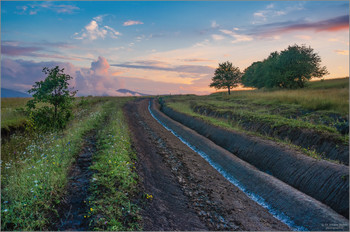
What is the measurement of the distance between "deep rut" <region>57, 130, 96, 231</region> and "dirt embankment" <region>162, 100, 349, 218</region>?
751 cm

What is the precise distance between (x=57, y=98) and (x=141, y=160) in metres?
7.36

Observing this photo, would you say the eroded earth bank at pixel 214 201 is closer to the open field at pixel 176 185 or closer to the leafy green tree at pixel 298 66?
the open field at pixel 176 185

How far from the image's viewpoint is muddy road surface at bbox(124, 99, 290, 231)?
19.2 ft

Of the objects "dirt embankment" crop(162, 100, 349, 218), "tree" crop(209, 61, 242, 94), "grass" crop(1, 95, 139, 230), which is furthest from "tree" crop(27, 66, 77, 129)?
"tree" crop(209, 61, 242, 94)

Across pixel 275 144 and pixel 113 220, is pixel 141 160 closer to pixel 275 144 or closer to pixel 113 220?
pixel 113 220

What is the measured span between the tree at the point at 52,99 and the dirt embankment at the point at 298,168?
407 inches

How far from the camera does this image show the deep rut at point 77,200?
492 centimetres

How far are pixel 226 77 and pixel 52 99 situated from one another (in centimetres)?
5595

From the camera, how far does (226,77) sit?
6444 centimetres

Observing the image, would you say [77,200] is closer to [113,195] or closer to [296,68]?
[113,195]

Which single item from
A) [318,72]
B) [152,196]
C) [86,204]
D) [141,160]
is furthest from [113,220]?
[318,72]

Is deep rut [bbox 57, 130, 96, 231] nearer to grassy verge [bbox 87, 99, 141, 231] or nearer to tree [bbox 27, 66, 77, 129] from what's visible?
grassy verge [bbox 87, 99, 141, 231]

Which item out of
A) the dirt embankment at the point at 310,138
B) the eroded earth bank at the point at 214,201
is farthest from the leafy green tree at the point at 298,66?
the eroded earth bank at the point at 214,201

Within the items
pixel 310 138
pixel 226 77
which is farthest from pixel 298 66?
pixel 310 138
